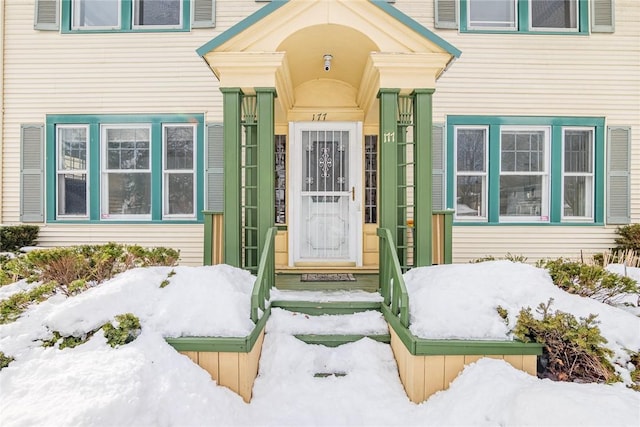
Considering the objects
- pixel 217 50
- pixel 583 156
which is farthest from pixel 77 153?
pixel 583 156

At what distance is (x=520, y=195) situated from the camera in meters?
6.14

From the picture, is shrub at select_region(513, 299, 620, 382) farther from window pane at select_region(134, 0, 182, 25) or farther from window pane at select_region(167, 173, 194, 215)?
window pane at select_region(134, 0, 182, 25)

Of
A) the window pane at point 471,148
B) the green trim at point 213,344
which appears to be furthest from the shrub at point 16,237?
the window pane at point 471,148

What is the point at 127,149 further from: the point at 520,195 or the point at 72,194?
the point at 520,195

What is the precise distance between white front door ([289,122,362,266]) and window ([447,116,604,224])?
173cm

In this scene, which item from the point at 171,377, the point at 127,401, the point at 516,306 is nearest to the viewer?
the point at 127,401

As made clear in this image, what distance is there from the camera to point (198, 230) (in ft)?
19.9

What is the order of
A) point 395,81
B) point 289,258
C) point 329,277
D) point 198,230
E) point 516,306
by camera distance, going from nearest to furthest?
point 516,306 → point 395,81 → point 329,277 → point 289,258 → point 198,230

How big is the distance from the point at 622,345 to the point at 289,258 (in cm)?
407

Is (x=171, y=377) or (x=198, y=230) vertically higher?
(x=198, y=230)

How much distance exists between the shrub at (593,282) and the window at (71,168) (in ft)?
22.4

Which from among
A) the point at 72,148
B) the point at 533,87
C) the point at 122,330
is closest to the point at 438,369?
the point at 122,330

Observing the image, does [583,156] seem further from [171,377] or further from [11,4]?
[11,4]

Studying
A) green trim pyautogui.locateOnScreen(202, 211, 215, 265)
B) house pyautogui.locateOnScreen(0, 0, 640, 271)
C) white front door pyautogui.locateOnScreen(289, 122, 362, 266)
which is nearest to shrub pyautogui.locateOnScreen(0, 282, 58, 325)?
green trim pyautogui.locateOnScreen(202, 211, 215, 265)
